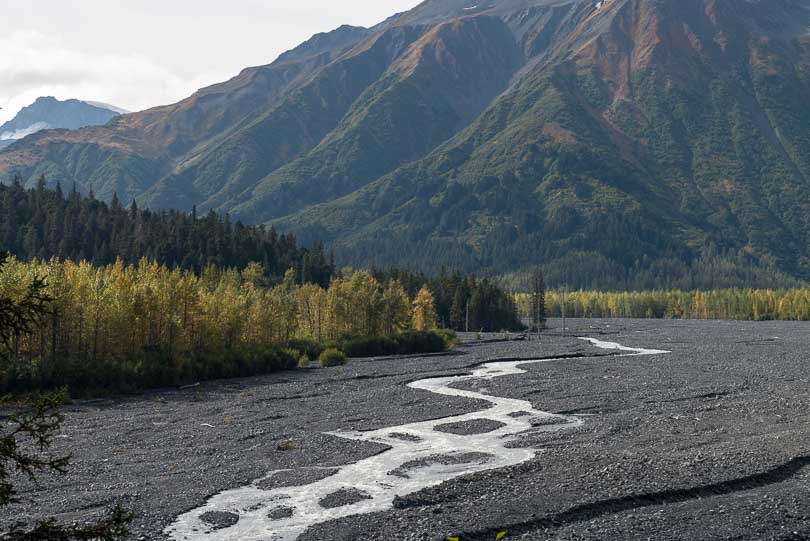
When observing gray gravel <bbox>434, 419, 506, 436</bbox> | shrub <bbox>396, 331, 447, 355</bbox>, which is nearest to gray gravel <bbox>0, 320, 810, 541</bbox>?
gray gravel <bbox>434, 419, 506, 436</bbox>

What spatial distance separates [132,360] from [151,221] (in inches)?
4793

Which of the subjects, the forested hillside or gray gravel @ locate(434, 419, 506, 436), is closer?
Answer: gray gravel @ locate(434, 419, 506, 436)

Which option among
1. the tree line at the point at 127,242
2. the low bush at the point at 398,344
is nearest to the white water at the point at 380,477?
the low bush at the point at 398,344

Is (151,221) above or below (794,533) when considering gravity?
above

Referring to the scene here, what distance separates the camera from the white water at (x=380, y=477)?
3312 centimetres

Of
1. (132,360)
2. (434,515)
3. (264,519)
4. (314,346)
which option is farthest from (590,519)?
(314,346)

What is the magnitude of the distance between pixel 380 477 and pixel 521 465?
25.3 feet

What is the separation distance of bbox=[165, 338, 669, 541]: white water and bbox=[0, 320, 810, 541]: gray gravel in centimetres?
116

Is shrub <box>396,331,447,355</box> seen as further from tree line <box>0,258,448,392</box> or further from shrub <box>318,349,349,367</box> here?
shrub <box>318,349,349,367</box>

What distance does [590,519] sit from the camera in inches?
1323

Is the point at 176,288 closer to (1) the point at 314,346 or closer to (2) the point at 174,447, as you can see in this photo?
(1) the point at 314,346

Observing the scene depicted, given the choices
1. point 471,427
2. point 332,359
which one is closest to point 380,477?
point 471,427

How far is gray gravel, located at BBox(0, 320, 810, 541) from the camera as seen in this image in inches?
1308

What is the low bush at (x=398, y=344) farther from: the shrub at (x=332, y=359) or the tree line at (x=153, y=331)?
the shrub at (x=332, y=359)
